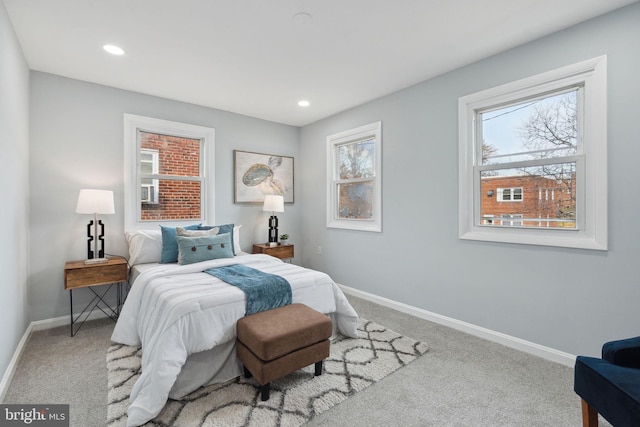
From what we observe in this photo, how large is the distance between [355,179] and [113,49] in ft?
9.54

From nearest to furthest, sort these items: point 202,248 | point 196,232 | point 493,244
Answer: point 493,244 < point 202,248 < point 196,232

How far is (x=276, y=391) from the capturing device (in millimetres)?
1986

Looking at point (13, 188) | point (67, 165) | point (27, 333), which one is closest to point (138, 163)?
point (67, 165)

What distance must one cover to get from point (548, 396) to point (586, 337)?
65cm

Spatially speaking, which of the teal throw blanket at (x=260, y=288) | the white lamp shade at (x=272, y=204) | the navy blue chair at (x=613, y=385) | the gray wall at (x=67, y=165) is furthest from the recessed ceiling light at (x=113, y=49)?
the navy blue chair at (x=613, y=385)

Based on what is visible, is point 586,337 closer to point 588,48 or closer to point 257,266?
point 588,48

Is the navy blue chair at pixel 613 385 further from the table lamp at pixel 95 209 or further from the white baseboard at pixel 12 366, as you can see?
the table lamp at pixel 95 209

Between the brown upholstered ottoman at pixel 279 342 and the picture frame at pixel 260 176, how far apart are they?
255cm

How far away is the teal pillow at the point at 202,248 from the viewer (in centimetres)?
311

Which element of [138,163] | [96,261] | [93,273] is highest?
[138,163]

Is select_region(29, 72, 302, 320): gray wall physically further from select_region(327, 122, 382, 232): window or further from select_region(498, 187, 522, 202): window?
select_region(498, 187, 522, 202): window

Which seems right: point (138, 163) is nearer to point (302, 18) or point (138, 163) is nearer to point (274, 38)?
point (274, 38)

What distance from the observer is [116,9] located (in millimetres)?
2109

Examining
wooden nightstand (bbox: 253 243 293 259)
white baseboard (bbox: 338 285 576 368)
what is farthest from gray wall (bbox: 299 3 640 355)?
wooden nightstand (bbox: 253 243 293 259)
